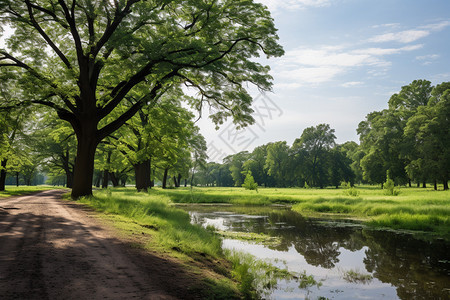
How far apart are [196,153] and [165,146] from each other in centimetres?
4282

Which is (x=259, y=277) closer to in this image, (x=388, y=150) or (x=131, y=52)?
(x=131, y=52)

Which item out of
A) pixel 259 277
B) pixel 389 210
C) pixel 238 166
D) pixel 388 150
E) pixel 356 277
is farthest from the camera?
pixel 238 166

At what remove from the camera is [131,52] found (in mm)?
16703

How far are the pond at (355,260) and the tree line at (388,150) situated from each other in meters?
34.8

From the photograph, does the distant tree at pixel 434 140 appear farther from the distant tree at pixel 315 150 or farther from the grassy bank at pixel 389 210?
the distant tree at pixel 315 150

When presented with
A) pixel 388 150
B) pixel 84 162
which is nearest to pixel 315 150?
pixel 388 150

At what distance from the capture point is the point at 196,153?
219ft

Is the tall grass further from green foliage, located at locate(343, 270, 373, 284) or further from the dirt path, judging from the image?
green foliage, located at locate(343, 270, 373, 284)

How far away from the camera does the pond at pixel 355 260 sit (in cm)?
851

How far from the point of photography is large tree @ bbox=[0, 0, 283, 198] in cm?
1555

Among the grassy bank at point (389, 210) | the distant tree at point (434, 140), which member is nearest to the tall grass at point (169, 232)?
the grassy bank at point (389, 210)

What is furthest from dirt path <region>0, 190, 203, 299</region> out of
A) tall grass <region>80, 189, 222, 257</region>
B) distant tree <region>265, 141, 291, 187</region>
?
distant tree <region>265, 141, 291, 187</region>

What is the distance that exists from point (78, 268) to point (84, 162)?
14.5 m

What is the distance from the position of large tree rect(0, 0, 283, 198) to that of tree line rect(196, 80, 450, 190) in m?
39.4
